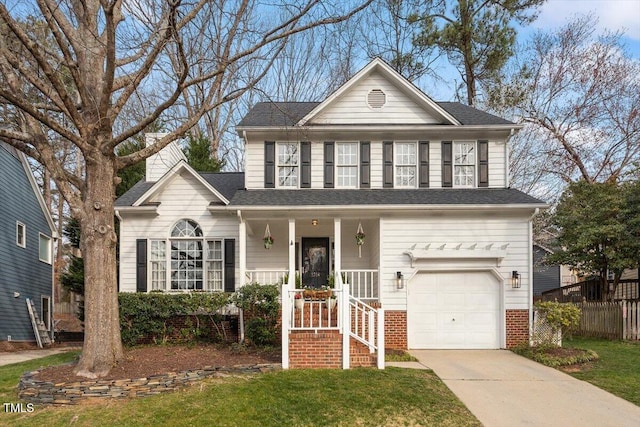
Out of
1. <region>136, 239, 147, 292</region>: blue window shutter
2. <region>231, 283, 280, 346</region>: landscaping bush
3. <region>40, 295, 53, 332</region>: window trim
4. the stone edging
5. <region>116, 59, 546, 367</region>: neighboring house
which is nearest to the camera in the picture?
the stone edging

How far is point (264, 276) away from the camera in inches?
518

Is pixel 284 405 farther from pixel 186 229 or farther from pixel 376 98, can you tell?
pixel 376 98

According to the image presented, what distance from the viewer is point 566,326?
1144 centimetres

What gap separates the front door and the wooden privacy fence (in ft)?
27.7

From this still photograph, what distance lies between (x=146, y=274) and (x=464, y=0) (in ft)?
63.6

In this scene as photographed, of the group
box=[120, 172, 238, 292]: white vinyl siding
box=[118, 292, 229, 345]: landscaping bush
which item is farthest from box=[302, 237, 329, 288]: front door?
box=[118, 292, 229, 345]: landscaping bush

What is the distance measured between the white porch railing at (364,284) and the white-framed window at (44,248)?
43.6 ft

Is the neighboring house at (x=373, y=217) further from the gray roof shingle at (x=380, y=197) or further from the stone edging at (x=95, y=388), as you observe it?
the stone edging at (x=95, y=388)

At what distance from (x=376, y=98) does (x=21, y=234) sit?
13.5m

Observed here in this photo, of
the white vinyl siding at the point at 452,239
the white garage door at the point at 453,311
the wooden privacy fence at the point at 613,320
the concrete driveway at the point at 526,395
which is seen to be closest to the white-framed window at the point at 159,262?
the white vinyl siding at the point at 452,239

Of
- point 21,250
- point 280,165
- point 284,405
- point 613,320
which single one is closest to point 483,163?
point 280,165

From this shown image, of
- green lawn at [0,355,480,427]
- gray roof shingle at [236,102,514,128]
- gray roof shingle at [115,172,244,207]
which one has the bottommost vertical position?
green lawn at [0,355,480,427]

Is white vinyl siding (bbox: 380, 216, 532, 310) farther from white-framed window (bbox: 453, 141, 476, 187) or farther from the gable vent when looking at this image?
the gable vent

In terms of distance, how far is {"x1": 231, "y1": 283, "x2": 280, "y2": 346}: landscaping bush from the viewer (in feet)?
36.2
